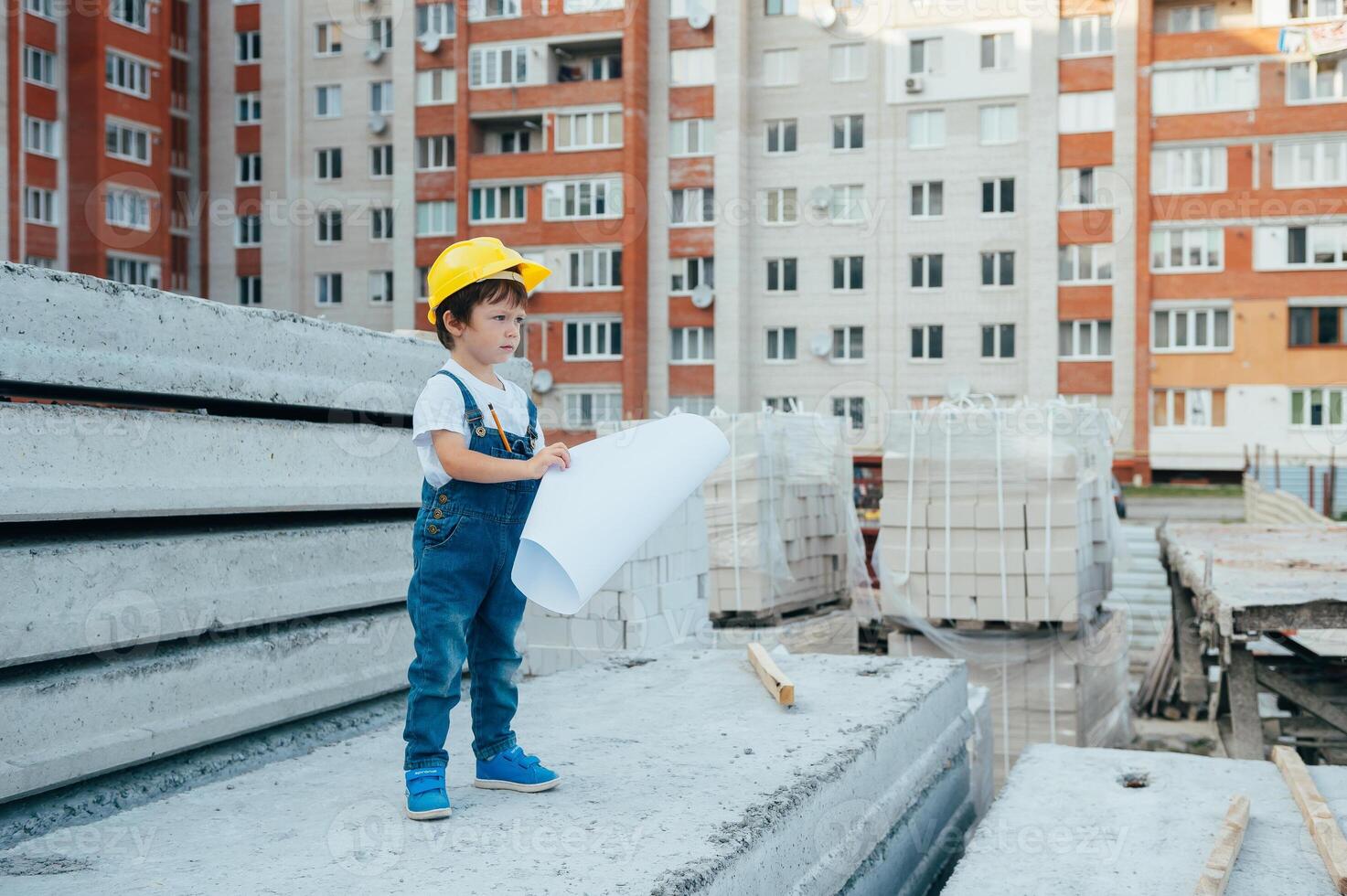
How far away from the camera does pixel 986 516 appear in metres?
8.22

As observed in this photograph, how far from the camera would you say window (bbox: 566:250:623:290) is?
35.5m

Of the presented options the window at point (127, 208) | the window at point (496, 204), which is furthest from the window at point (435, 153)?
the window at point (127, 208)

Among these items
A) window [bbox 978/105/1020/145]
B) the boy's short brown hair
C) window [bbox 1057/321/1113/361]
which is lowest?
the boy's short brown hair

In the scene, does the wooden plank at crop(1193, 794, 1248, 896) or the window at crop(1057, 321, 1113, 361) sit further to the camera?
the window at crop(1057, 321, 1113, 361)

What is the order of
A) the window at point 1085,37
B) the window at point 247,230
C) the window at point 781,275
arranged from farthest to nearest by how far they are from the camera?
1. the window at point 247,230
2. the window at point 781,275
3. the window at point 1085,37

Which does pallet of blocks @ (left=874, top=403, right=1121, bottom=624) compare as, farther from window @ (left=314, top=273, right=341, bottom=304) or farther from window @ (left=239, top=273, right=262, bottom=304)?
window @ (left=239, top=273, right=262, bottom=304)

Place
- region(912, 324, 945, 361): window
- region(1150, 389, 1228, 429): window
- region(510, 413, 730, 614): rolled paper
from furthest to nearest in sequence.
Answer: region(912, 324, 945, 361): window < region(1150, 389, 1228, 429): window < region(510, 413, 730, 614): rolled paper

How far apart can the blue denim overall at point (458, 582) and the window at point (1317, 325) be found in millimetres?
33012

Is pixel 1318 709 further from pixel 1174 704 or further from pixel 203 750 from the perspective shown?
pixel 203 750

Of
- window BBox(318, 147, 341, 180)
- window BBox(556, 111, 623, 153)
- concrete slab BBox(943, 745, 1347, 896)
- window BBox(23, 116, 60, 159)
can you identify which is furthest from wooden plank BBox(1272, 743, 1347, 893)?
window BBox(318, 147, 341, 180)

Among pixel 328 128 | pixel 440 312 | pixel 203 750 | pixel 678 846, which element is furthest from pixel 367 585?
pixel 328 128

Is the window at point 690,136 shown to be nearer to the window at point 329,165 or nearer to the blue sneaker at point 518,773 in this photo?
the window at point 329,165

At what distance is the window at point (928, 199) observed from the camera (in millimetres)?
34031

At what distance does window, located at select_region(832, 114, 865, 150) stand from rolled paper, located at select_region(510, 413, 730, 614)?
33.2m
